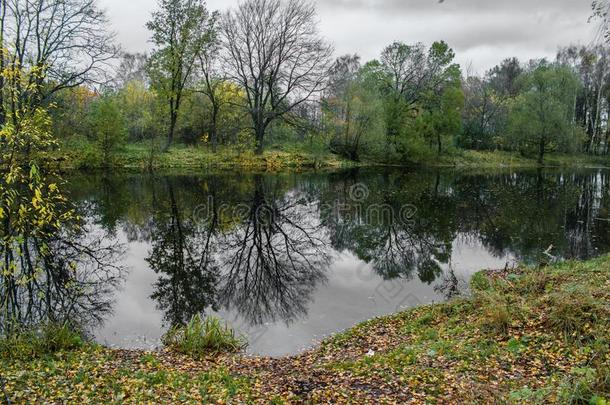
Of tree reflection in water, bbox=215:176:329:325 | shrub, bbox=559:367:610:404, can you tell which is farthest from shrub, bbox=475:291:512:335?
tree reflection in water, bbox=215:176:329:325

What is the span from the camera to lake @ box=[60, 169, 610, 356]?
32.8 ft

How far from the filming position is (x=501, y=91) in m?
71.3

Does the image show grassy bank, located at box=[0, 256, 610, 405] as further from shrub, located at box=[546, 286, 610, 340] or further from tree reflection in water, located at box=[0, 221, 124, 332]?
tree reflection in water, located at box=[0, 221, 124, 332]

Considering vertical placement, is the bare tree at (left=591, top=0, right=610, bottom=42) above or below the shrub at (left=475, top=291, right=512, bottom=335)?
above

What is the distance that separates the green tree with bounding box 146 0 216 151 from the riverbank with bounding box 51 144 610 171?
11.4 ft

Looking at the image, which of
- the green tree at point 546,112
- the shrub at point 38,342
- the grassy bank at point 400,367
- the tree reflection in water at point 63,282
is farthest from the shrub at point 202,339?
the green tree at point 546,112

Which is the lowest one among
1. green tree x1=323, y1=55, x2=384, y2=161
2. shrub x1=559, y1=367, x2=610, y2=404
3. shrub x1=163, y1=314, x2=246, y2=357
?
shrub x1=163, y1=314, x2=246, y2=357

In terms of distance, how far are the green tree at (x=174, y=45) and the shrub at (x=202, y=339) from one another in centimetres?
3355

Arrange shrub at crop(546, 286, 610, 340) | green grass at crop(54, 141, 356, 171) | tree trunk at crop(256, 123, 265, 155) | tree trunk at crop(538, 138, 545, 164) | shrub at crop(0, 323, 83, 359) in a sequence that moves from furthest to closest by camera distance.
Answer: tree trunk at crop(538, 138, 545, 164), tree trunk at crop(256, 123, 265, 155), green grass at crop(54, 141, 356, 171), shrub at crop(0, 323, 83, 359), shrub at crop(546, 286, 610, 340)

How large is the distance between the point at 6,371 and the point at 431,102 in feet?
170

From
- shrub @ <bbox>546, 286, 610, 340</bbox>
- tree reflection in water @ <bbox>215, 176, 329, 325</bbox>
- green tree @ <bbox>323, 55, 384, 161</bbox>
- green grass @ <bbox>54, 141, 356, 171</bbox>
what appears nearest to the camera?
Answer: shrub @ <bbox>546, 286, 610, 340</bbox>

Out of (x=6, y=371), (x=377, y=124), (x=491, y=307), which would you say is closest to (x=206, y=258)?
(x=6, y=371)

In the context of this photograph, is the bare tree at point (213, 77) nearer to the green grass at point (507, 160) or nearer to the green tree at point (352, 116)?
the green tree at point (352, 116)

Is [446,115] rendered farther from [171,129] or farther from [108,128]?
[108,128]
